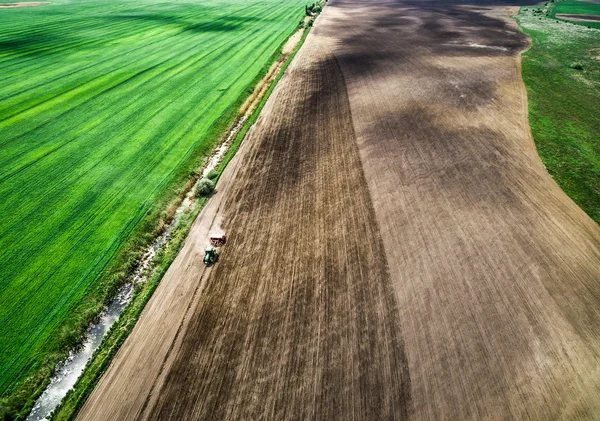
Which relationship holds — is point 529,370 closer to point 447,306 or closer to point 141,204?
point 447,306

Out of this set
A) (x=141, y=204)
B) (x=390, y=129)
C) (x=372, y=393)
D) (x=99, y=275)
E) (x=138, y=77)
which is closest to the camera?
(x=372, y=393)

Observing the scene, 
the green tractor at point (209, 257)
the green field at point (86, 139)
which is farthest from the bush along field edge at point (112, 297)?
the green tractor at point (209, 257)

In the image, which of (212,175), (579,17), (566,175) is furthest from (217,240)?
(579,17)

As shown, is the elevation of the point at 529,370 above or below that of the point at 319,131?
below

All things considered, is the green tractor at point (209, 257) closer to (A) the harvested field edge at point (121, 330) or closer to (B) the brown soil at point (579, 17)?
(A) the harvested field edge at point (121, 330)

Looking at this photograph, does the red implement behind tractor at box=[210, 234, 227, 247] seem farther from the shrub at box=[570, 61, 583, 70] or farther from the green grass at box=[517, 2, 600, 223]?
the shrub at box=[570, 61, 583, 70]

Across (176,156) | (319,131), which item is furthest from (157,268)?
(319,131)

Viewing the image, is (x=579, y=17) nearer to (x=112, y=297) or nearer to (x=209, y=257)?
(x=209, y=257)
